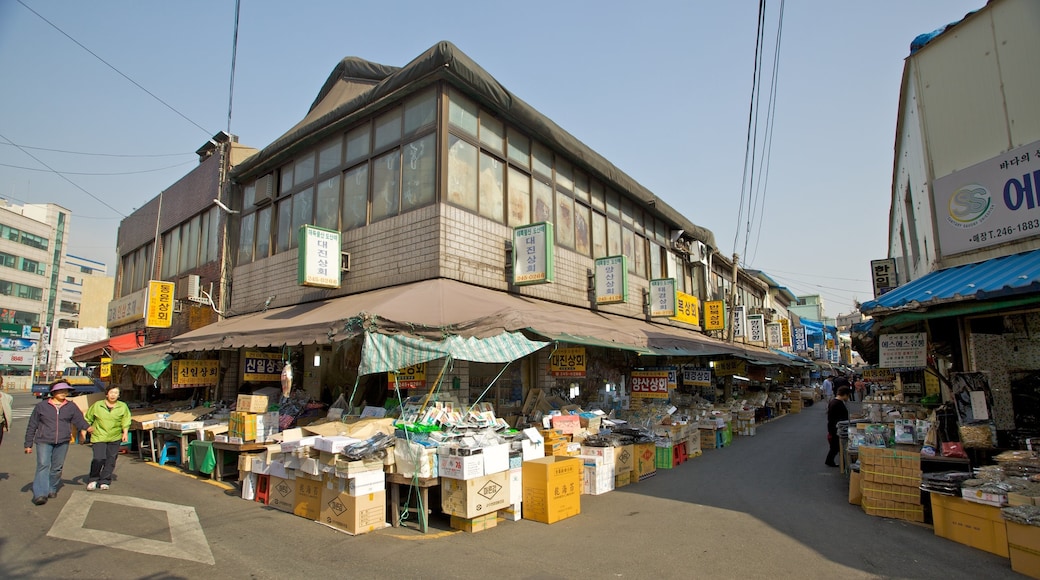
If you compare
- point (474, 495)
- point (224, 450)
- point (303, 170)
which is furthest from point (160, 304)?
point (474, 495)

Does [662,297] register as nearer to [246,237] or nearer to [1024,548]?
[1024,548]

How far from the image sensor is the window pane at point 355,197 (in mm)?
12094

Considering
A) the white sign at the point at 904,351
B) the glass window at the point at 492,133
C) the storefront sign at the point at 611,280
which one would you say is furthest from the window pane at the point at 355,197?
the white sign at the point at 904,351

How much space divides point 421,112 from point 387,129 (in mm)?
1191

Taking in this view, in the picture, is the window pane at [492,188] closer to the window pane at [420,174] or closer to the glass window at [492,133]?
the glass window at [492,133]

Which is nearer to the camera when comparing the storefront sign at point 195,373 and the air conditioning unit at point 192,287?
the storefront sign at point 195,373

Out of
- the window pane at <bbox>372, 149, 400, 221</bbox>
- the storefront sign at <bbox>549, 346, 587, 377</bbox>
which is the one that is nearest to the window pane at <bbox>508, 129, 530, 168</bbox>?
the window pane at <bbox>372, 149, 400, 221</bbox>

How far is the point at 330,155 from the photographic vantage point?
1333cm

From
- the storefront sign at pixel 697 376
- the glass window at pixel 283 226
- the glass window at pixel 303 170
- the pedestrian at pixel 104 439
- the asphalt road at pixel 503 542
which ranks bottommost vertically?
the asphalt road at pixel 503 542

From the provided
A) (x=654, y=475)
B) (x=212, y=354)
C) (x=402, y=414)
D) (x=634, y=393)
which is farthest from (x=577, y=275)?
(x=212, y=354)

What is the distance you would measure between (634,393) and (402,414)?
6.56 m

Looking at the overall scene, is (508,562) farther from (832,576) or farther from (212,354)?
(212,354)

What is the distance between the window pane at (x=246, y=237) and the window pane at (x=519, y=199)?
8.17 m

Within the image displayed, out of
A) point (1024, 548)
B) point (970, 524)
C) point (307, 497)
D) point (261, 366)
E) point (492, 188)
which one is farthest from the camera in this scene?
point (261, 366)
